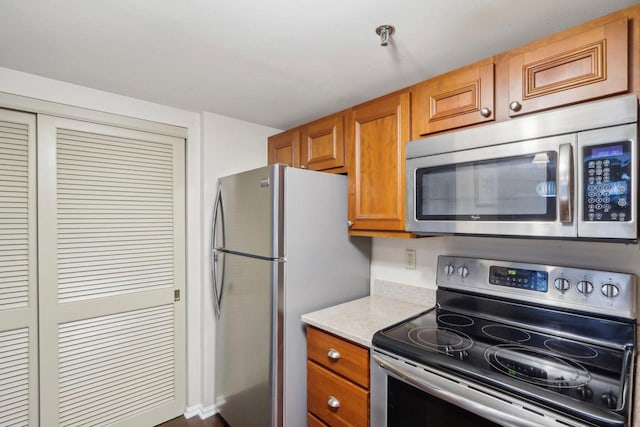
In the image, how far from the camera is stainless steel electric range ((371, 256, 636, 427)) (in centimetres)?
91

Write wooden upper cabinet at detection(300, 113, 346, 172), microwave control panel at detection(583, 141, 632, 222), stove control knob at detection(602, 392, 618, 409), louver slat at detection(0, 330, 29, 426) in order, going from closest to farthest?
stove control knob at detection(602, 392, 618, 409)
microwave control panel at detection(583, 141, 632, 222)
louver slat at detection(0, 330, 29, 426)
wooden upper cabinet at detection(300, 113, 346, 172)

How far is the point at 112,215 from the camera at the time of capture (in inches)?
76.9

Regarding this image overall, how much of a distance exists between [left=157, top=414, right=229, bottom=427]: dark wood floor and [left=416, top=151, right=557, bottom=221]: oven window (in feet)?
6.57

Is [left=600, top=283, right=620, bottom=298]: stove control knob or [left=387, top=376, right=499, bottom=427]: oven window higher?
[left=600, top=283, right=620, bottom=298]: stove control knob

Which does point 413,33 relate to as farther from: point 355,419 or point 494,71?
point 355,419

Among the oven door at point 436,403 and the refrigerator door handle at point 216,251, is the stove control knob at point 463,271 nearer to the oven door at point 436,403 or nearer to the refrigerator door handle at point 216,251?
the oven door at point 436,403

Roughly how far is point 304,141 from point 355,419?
1.67 m

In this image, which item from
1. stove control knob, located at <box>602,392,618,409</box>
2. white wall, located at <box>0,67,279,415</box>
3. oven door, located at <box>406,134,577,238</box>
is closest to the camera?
stove control knob, located at <box>602,392,618,409</box>

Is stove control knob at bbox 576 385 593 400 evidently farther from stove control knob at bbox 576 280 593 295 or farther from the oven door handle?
stove control knob at bbox 576 280 593 295

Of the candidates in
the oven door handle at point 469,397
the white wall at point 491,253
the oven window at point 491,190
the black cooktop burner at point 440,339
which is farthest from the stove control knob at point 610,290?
the oven door handle at point 469,397

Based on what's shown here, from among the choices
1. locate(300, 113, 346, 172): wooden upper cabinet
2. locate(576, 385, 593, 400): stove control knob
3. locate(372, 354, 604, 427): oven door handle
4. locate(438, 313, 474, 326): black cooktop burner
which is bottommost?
locate(372, 354, 604, 427): oven door handle

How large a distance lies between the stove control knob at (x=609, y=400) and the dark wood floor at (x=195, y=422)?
7.02 feet

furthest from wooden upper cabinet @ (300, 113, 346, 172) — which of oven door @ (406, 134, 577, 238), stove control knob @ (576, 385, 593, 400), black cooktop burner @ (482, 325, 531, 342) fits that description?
stove control knob @ (576, 385, 593, 400)

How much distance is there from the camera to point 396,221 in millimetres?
1607
